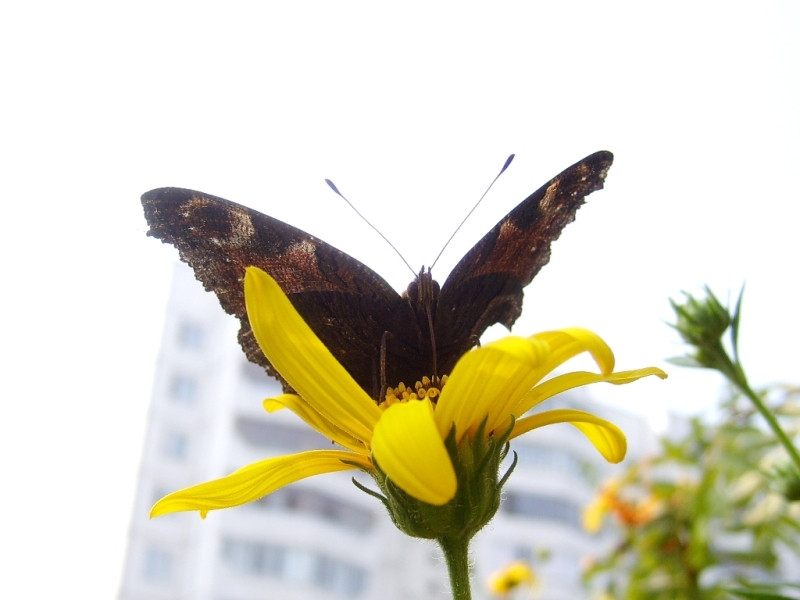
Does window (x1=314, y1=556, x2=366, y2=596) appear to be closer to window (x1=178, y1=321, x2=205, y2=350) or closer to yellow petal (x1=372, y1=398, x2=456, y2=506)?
window (x1=178, y1=321, x2=205, y2=350)

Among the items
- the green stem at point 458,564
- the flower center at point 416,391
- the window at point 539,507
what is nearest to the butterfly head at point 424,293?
the flower center at point 416,391

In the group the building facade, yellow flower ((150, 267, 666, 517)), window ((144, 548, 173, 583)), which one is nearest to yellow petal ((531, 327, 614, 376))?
yellow flower ((150, 267, 666, 517))

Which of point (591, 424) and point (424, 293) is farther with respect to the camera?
point (424, 293)

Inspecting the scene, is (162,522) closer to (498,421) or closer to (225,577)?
(225,577)

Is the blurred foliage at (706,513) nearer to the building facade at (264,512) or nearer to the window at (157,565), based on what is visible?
the building facade at (264,512)

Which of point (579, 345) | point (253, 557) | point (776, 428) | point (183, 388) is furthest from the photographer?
point (183, 388)

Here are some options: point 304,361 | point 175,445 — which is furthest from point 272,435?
point 304,361

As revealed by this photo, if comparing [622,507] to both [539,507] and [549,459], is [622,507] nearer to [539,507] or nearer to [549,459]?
[539,507]
